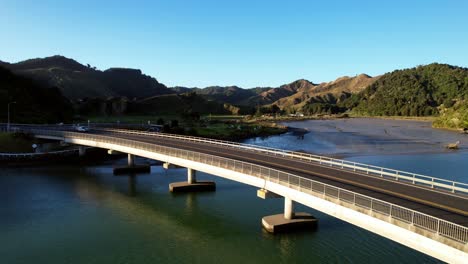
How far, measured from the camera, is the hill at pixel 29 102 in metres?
118

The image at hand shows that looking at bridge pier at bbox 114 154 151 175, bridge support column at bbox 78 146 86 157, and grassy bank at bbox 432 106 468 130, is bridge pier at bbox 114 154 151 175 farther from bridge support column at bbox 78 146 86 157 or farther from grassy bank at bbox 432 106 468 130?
grassy bank at bbox 432 106 468 130

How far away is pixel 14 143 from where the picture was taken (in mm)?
75875

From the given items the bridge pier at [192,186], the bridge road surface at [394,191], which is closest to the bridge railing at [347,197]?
the bridge road surface at [394,191]

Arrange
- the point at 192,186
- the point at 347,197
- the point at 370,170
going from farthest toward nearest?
the point at 192,186 → the point at 370,170 → the point at 347,197

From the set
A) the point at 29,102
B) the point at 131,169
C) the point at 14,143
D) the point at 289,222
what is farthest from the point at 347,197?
the point at 29,102

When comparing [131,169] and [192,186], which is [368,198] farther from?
[131,169]

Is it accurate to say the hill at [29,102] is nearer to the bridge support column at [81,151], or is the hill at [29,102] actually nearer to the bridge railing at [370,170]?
the bridge support column at [81,151]

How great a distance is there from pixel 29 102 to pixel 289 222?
5059 inches

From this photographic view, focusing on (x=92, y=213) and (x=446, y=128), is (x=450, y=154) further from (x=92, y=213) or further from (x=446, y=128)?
(x=446, y=128)

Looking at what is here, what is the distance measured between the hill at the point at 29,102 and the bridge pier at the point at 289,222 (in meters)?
106

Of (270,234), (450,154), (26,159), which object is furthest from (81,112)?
(270,234)

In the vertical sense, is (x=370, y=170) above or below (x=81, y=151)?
above

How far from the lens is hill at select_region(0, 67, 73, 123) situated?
118438mm

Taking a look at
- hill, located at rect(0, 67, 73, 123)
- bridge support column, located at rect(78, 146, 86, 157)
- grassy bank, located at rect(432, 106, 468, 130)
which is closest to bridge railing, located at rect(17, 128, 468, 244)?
bridge support column, located at rect(78, 146, 86, 157)
